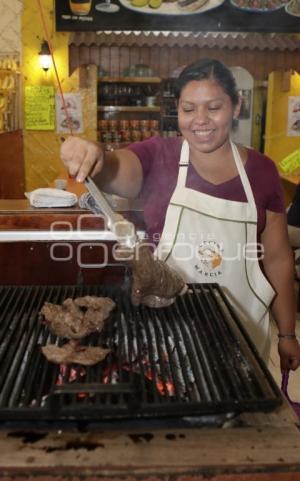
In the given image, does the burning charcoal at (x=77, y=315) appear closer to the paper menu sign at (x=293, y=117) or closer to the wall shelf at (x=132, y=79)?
the wall shelf at (x=132, y=79)

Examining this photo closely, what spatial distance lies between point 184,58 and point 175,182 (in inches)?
197

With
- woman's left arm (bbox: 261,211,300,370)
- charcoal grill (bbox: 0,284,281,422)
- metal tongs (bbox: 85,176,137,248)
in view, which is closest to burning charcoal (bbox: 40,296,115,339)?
charcoal grill (bbox: 0,284,281,422)

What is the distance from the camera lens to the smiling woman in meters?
1.83

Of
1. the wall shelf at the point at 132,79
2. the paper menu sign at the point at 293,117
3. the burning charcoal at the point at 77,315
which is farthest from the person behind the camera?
the paper menu sign at the point at 293,117

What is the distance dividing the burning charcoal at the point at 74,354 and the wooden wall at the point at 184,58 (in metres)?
5.75

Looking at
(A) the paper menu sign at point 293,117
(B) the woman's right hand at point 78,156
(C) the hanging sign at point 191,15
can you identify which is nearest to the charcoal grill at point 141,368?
(B) the woman's right hand at point 78,156

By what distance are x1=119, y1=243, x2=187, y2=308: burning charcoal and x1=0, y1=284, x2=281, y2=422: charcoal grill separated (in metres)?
0.04

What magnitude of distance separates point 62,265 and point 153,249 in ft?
4.68

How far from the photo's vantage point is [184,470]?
0.97 m

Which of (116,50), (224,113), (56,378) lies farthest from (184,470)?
(116,50)

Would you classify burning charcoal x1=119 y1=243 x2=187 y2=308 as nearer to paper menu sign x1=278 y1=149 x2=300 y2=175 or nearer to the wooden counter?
the wooden counter

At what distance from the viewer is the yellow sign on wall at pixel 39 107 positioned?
671cm

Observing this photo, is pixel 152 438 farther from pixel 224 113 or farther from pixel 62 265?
pixel 62 265

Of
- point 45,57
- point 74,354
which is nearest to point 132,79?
point 45,57
